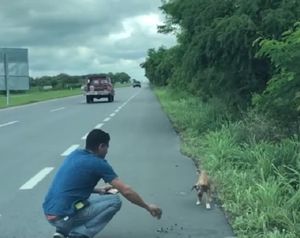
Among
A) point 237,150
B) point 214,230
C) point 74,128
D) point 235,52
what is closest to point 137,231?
point 214,230

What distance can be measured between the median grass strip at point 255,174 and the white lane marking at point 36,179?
Result: 9.40 feet

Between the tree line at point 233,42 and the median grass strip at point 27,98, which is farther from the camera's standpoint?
the median grass strip at point 27,98

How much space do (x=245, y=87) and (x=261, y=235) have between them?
33.4 feet

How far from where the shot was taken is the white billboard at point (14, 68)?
52.6 metres

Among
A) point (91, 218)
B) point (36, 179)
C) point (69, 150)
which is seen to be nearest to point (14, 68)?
point (69, 150)

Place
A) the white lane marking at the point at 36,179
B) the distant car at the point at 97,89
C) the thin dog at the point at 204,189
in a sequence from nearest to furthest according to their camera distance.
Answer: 1. the thin dog at the point at 204,189
2. the white lane marking at the point at 36,179
3. the distant car at the point at 97,89

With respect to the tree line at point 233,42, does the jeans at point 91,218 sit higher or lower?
lower

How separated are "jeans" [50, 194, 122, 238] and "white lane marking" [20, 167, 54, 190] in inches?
139

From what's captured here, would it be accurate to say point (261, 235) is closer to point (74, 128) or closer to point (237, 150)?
point (237, 150)

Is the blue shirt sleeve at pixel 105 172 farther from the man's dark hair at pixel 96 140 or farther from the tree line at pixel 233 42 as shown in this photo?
the tree line at pixel 233 42

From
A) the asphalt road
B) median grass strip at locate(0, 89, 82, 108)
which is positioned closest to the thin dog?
the asphalt road

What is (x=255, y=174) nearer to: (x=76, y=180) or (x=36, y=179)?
(x=76, y=180)

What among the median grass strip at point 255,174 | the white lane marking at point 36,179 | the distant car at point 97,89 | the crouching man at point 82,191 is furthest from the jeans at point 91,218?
the distant car at point 97,89

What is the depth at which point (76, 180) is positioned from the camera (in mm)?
6152
